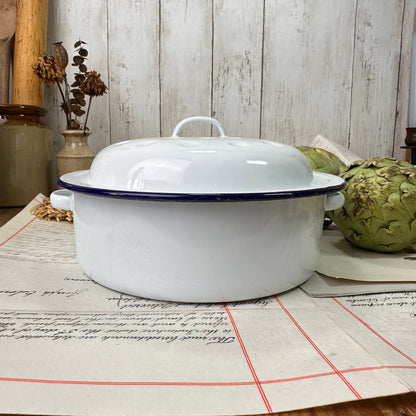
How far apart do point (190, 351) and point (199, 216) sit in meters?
0.13

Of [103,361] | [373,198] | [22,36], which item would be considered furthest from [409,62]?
[103,361]

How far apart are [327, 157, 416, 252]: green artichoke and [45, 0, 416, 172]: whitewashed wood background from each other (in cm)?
56

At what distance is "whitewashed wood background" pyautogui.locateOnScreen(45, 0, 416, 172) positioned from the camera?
1.16 metres

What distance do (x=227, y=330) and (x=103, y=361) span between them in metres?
0.12

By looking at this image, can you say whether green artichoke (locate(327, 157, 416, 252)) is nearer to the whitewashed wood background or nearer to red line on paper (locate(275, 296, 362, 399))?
red line on paper (locate(275, 296, 362, 399))

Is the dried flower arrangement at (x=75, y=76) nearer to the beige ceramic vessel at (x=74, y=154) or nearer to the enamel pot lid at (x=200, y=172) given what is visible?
the beige ceramic vessel at (x=74, y=154)

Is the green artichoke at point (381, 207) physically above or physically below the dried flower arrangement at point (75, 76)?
below

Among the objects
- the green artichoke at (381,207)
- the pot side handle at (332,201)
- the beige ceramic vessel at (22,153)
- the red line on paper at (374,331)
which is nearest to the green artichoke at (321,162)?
the green artichoke at (381,207)

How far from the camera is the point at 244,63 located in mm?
1188

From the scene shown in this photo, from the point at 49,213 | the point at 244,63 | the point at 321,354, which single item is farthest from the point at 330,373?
the point at 244,63

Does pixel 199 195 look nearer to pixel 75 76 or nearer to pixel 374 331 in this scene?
pixel 374 331

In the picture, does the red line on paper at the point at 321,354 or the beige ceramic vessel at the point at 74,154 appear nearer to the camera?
the red line on paper at the point at 321,354

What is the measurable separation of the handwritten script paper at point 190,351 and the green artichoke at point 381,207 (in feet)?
0.49

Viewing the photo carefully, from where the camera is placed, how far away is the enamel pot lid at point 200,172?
0.43m
